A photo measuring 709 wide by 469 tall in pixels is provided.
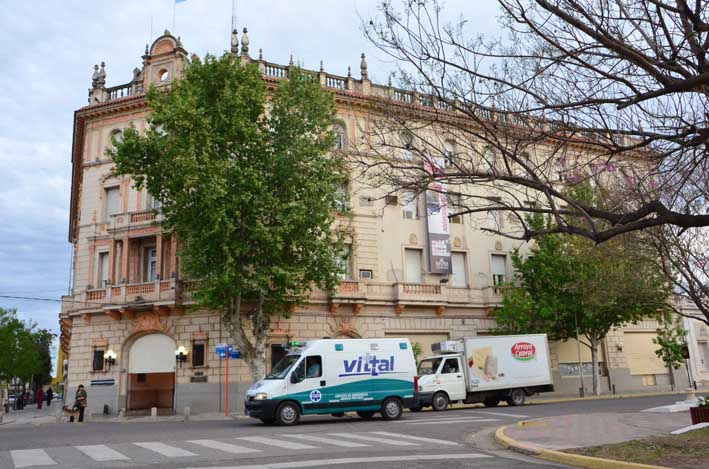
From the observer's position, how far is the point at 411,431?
1550 centimetres

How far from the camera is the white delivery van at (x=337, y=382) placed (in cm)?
1812

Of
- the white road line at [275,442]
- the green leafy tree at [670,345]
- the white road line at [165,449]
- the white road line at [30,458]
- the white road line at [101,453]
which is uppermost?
the green leafy tree at [670,345]

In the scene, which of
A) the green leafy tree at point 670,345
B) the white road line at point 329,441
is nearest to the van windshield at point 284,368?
the white road line at point 329,441

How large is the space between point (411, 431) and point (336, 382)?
13.1 ft

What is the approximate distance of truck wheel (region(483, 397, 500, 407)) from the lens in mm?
26328

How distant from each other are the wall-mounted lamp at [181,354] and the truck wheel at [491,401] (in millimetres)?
13502

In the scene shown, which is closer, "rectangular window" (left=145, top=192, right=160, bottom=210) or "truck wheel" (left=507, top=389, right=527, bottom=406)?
"truck wheel" (left=507, top=389, right=527, bottom=406)

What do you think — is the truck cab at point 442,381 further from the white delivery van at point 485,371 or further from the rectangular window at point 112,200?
the rectangular window at point 112,200

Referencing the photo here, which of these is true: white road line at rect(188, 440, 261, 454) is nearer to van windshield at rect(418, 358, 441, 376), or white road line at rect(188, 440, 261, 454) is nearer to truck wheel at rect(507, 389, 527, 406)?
van windshield at rect(418, 358, 441, 376)

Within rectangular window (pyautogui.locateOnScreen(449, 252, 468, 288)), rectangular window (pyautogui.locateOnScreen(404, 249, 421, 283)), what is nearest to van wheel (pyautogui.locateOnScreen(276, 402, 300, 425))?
rectangular window (pyautogui.locateOnScreen(404, 249, 421, 283))

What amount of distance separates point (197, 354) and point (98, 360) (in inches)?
206

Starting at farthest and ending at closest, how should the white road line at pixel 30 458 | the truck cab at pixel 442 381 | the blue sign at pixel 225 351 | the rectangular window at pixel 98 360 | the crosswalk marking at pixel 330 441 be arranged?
the rectangular window at pixel 98 360, the blue sign at pixel 225 351, the truck cab at pixel 442 381, the crosswalk marking at pixel 330 441, the white road line at pixel 30 458

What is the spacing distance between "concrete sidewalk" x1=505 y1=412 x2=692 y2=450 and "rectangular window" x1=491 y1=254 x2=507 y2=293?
17.0 m

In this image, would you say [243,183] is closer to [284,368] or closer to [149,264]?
[284,368]
